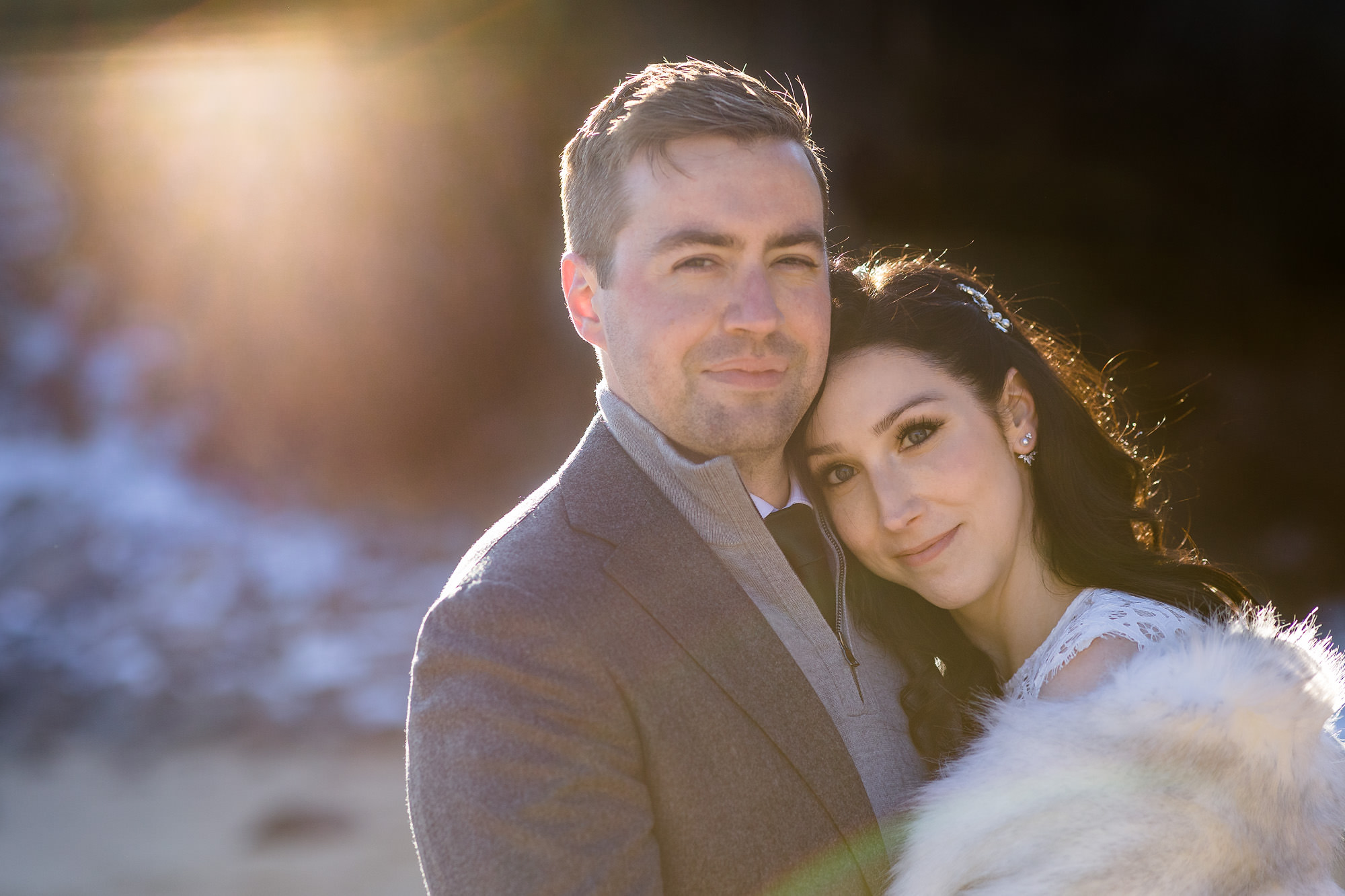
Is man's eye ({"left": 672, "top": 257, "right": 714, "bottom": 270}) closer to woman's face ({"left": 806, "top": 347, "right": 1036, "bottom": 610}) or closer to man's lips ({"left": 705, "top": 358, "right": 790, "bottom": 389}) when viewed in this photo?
man's lips ({"left": 705, "top": 358, "right": 790, "bottom": 389})

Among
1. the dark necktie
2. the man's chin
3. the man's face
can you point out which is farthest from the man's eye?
the dark necktie

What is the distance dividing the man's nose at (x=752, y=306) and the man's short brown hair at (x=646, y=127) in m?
0.25

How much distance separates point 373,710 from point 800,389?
5008mm

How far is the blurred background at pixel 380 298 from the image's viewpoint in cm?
552

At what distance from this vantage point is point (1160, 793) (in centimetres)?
136

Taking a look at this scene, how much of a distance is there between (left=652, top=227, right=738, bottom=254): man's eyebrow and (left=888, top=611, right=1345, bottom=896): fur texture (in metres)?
0.96

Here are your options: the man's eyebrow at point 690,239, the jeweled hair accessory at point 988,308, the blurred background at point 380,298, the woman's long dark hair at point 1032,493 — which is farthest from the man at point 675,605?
the blurred background at point 380,298

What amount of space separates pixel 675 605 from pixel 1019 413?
98 centimetres

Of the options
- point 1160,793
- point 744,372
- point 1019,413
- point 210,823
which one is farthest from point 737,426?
point 210,823

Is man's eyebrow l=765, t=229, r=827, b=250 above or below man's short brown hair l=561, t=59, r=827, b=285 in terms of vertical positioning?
below

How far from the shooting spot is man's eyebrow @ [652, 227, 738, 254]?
1813 millimetres

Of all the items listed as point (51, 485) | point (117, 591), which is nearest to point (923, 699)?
point (117, 591)

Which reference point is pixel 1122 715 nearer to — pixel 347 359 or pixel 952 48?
pixel 952 48

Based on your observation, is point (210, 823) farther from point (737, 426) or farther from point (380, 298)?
point (737, 426)
